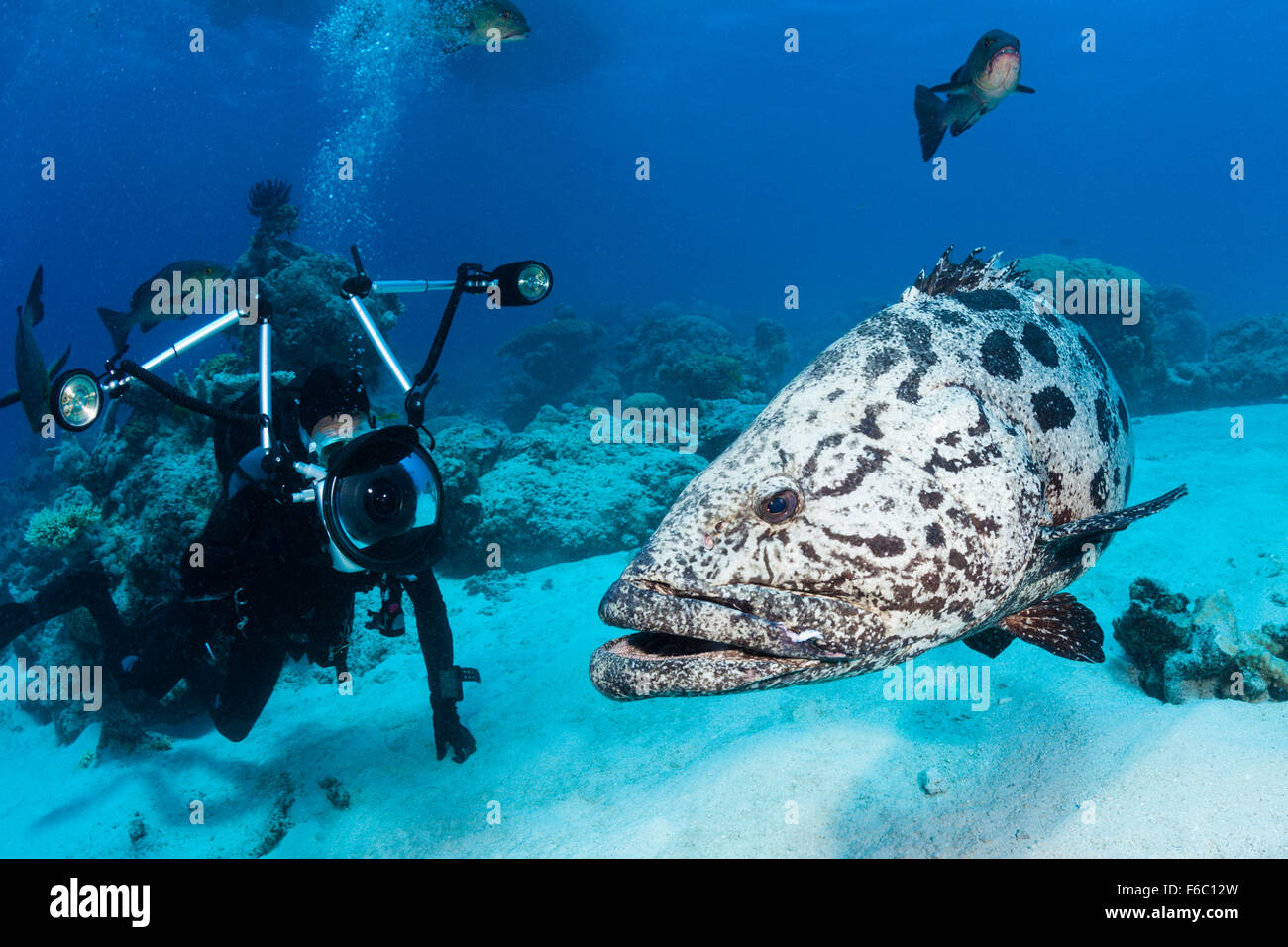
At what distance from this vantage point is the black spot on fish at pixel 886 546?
2036 mm

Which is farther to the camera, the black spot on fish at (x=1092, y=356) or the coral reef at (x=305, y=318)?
the coral reef at (x=305, y=318)

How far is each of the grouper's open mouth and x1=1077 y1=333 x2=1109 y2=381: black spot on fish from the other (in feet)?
7.30

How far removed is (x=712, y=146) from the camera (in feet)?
322

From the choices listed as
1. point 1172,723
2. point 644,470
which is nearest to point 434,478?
point 1172,723

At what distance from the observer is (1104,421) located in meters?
2.91

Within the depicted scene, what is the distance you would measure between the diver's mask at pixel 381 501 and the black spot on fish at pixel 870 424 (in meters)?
2.85

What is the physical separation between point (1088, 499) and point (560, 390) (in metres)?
19.4

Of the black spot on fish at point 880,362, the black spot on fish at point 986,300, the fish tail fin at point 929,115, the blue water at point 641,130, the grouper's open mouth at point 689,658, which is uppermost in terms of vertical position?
the blue water at point 641,130

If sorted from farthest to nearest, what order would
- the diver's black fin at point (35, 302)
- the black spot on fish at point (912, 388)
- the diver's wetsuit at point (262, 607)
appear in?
the diver's wetsuit at point (262, 607) → the diver's black fin at point (35, 302) → the black spot on fish at point (912, 388)

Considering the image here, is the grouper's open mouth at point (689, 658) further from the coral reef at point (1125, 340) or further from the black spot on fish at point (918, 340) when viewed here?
the coral reef at point (1125, 340)

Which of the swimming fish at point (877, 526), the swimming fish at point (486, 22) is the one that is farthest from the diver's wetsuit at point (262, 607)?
the swimming fish at point (486, 22)

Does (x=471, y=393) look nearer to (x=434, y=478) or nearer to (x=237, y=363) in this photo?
(x=237, y=363)

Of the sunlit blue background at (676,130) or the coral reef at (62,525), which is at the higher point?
the sunlit blue background at (676,130)

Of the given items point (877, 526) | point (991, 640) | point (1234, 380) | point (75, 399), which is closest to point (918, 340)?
point (877, 526)
